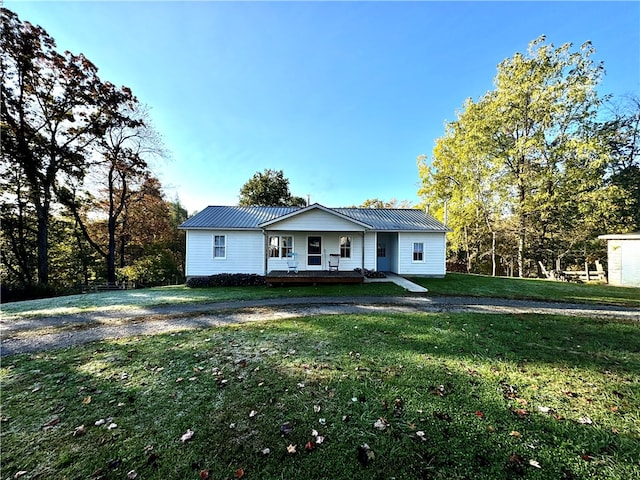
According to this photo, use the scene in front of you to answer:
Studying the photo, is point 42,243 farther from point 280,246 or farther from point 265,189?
point 265,189

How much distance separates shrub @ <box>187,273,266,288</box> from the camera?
13914 millimetres

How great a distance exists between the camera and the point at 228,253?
15078 mm

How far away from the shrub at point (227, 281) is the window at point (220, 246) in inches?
55.5

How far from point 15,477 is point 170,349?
105 inches

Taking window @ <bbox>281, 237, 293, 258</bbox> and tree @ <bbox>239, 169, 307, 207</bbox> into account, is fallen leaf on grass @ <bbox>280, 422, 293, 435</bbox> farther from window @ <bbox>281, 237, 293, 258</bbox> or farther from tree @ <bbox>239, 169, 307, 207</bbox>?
tree @ <bbox>239, 169, 307, 207</bbox>

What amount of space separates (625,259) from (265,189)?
2984 centimetres

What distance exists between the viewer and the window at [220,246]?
15.1 metres

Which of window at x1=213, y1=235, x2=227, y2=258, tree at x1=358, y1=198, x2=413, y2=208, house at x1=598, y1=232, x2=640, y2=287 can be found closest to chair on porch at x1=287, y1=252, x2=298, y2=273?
window at x1=213, y1=235, x2=227, y2=258

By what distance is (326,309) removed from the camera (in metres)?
8.02

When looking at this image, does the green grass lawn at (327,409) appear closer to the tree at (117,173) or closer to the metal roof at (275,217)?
the metal roof at (275,217)

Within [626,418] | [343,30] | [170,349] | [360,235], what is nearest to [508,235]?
[360,235]

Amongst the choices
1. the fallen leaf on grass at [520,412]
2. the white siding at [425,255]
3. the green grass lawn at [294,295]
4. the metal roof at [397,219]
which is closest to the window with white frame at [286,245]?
the green grass lawn at [294,295]

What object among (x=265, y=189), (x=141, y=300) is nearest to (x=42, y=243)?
(x=141, y=300)

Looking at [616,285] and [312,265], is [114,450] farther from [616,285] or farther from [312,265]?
[616,285]
